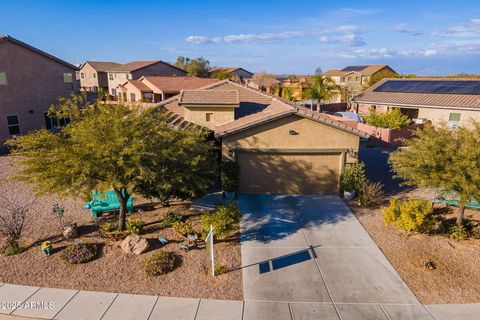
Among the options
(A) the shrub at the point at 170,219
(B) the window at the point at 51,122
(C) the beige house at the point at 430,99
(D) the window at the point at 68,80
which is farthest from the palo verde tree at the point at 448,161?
(D) the window at the point at 68,80

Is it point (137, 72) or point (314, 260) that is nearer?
point (314, 260)

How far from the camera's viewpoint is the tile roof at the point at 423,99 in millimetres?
29703

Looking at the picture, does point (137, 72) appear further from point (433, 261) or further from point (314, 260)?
point (433, 261)

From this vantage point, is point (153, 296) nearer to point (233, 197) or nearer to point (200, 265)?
point (200, 265)

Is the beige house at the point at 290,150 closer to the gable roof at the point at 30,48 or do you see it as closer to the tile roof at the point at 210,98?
the tile roof at the point at 210,98

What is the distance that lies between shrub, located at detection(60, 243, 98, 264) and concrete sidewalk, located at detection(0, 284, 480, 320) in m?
1.48

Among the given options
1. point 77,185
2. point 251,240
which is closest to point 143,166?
point 77,185

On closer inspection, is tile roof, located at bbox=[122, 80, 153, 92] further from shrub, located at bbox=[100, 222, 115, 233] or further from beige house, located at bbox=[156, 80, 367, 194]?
shrub, located at bbox=[100, 222, 115, 233]

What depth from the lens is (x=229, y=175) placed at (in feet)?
53.3

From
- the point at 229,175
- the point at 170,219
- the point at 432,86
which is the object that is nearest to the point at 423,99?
the point at 432,86

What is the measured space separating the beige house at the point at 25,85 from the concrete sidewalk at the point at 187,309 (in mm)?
21387

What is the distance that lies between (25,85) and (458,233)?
3178cm

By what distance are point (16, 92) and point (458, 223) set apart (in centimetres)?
3132

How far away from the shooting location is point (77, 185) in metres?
11.0
